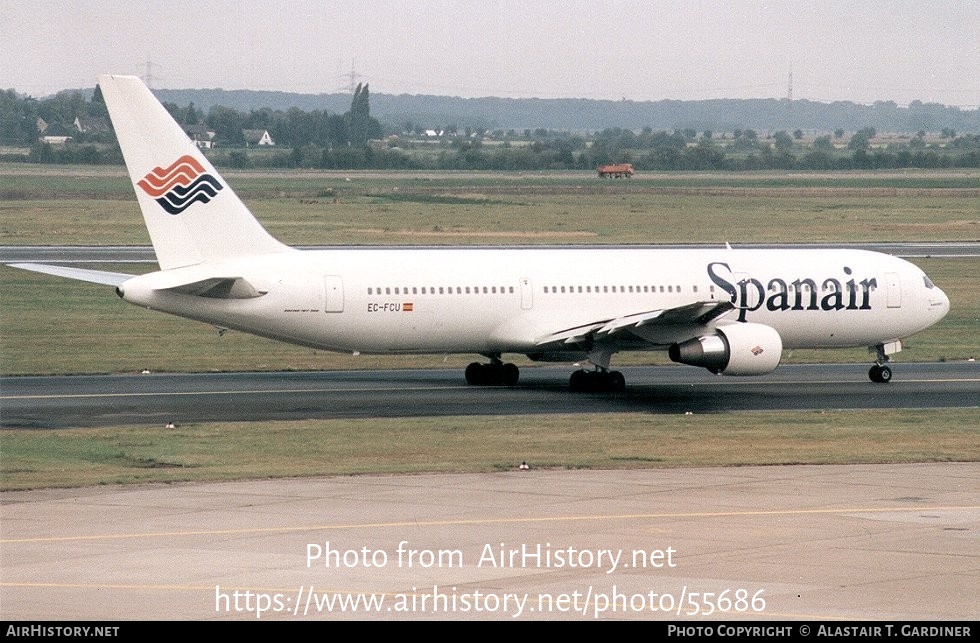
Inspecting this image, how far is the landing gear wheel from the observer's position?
46688 mm

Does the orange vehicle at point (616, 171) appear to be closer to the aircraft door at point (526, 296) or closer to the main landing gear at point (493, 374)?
the main landing gear at point (493, 374)

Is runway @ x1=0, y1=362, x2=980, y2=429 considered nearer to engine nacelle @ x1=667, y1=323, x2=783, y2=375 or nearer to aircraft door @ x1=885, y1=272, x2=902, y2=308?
engine nacelle @ x1=667, y1=323, x2=783, y2=375

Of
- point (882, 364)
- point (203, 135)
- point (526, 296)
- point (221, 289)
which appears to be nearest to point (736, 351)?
point (526, 296)

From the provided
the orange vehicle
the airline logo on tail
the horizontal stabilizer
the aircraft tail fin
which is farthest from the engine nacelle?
the orange vehicle

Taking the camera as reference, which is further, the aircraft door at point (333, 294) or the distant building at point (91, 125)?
the distant building at point (91, 125)

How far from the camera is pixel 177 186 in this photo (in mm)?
41531

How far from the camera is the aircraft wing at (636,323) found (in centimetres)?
4269

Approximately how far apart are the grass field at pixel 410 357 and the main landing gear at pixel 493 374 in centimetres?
562

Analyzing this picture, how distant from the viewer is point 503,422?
37719mm

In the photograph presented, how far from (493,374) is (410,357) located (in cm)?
786

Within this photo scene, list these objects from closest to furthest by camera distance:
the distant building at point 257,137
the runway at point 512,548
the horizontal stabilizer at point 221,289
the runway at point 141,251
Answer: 1. the runway at point 512,548
2. the horizontal stabilizer at point 221,289
3. the runway at point 141,251
4. the distant building at point 257,137

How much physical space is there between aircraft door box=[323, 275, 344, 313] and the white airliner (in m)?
0.04

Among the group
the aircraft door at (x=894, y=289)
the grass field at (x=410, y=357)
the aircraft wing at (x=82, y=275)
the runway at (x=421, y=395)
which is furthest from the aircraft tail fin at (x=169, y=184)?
the aircraft door at (x=894, y=289)

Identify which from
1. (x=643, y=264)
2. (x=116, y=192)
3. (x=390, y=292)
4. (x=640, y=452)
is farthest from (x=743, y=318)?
(x=116, y=192)
